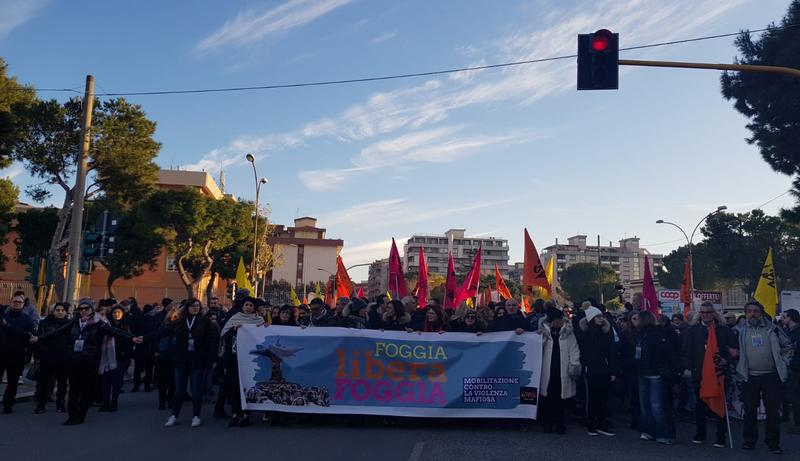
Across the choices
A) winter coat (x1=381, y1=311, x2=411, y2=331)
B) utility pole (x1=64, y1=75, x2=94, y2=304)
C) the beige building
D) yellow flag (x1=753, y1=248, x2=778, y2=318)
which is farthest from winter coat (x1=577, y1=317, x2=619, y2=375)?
the beige building

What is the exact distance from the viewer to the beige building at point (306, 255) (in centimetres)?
10562

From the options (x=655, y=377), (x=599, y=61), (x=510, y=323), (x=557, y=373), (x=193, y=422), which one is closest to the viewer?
(x=655, y=377)

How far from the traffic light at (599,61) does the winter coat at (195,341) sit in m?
6.53

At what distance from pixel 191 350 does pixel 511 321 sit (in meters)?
4.71

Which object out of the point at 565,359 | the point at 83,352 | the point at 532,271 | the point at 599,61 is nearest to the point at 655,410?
the point at 565,359

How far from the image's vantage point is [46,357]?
34.1 ft

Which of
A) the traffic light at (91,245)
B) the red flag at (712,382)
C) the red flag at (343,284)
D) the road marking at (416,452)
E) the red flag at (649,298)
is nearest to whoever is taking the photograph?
the road marking at (416,452)

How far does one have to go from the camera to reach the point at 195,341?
30.0 ft

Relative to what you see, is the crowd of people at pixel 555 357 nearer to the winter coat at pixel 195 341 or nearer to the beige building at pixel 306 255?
the winter coat at pixel 195 341

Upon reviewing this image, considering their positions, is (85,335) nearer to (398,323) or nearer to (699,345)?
(398,323)

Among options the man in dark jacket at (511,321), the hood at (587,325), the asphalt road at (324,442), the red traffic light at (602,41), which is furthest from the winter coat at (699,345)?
the red traffic light at (602,41)

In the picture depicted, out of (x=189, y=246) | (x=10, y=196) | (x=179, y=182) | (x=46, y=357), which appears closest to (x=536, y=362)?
(x=46, y=357)

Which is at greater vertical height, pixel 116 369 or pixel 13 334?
pixel 13 334

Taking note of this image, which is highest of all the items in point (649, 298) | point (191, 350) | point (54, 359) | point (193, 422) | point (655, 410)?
point (649, 298)
